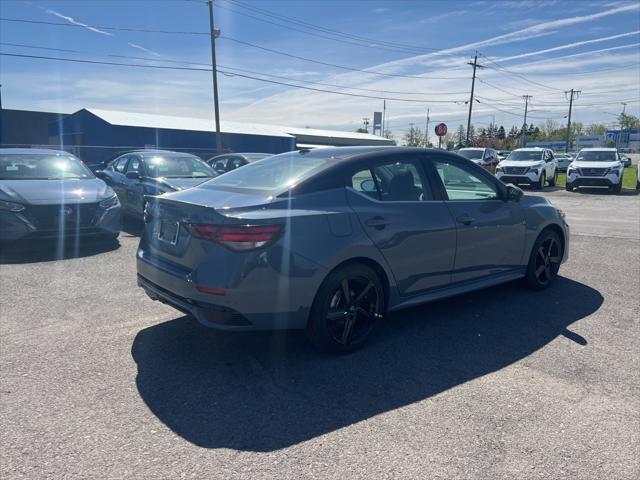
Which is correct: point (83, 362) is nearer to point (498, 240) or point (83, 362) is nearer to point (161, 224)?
point (161, 224)

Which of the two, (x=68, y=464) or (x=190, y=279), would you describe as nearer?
(x=68, y=464)

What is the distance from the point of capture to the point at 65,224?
24.0ft

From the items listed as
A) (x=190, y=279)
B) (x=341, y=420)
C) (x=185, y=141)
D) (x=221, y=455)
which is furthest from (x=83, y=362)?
(x=185, y=141)

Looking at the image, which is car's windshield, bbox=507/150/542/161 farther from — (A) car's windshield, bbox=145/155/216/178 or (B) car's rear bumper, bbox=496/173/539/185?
(A) car's windshield, bbox=145/155/216/178

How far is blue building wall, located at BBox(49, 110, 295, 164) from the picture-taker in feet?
116

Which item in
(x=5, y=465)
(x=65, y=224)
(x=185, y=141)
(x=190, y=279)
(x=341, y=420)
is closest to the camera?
(x=5, y=465)

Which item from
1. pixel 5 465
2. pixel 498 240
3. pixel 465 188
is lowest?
pixel 5 465

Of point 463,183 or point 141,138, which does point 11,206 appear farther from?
point 141,138

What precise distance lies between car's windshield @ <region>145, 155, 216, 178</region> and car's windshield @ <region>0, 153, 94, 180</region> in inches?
48.1

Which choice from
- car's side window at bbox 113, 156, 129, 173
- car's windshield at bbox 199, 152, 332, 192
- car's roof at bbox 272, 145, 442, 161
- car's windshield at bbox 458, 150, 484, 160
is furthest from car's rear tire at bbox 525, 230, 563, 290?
car's windshield at bbox 458, 150, 484, 160

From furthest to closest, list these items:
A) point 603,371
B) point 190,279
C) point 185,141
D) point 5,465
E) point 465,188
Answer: point 185,141 → point 465,188 → point 603,371 → point 190,279 → point 5,465

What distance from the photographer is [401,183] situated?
14.7 ft

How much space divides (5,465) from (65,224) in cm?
538

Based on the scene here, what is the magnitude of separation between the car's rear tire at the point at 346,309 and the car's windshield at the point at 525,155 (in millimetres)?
21386
